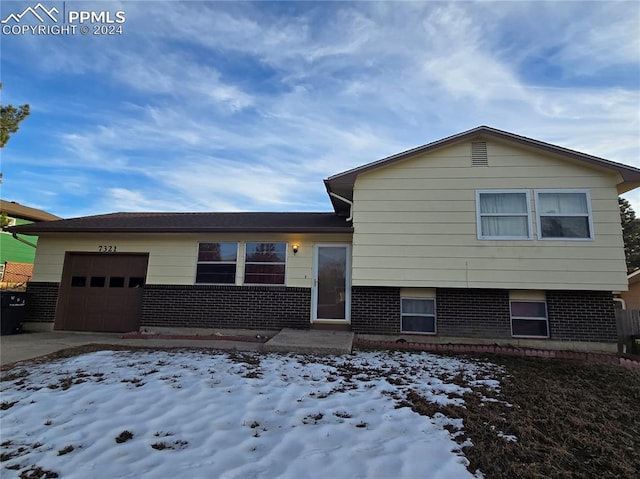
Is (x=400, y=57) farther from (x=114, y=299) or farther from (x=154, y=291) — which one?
(x=114, y=299)

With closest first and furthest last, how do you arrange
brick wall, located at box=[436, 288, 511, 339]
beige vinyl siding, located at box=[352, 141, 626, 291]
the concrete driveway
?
the concrete driveway < beige vinyl siding, located at box=[352, 141, 626, 291] < brick wall, located at box=[436, 288, 511, 339]

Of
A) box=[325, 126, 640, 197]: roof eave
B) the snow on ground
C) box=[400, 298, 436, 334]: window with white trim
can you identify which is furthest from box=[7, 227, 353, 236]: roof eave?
the snow on ground

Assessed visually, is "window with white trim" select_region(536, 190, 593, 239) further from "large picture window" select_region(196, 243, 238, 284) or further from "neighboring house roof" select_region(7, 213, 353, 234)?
"large picture window" select_region(196, 243, 238, 284)

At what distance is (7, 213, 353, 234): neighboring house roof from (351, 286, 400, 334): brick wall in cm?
170

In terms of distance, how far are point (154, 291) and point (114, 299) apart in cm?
133

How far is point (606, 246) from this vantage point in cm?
780

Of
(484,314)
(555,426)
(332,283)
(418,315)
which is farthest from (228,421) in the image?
(484,314)

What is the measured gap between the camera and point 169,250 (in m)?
9.62

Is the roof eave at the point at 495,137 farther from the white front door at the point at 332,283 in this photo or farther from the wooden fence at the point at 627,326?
the wooden fence at the point at 627,326

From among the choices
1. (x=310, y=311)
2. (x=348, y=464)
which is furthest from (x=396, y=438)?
(x=310, y=311)

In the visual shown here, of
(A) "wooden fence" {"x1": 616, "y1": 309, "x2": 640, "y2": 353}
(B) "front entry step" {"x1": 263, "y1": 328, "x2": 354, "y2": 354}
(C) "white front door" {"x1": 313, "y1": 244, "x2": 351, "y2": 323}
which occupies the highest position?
(C) "white front door" {"x1": 313, "y1": 244, "x2": 351, "y2": 323}

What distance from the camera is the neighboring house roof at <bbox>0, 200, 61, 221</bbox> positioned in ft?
62.8

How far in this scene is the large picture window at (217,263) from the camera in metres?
9.36

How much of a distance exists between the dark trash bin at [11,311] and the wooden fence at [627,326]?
1573 centimetres
